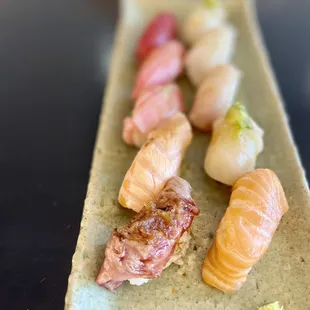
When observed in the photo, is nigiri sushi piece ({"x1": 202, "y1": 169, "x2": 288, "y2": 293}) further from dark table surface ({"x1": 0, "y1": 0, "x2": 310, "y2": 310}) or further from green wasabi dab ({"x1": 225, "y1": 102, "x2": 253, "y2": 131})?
dark table surface ({"x1": 0, "y1": 0, "x2": 310, "y2": 310})

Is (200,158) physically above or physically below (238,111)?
below

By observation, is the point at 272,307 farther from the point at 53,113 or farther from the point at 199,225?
the point at 53,113

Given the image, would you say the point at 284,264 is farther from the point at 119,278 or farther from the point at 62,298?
the point at 62,298

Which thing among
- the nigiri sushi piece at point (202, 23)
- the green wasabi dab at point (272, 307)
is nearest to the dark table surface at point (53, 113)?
the nigiri sushi piece at point (202, 23)

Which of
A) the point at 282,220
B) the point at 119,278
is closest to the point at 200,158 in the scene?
the point at 282,220

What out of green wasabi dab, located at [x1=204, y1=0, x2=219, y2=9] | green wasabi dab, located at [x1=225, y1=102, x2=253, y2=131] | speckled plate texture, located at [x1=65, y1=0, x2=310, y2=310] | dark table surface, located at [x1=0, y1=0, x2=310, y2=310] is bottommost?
dark table surface, located at [x1=0, y1=0, x2=310, y2=310]

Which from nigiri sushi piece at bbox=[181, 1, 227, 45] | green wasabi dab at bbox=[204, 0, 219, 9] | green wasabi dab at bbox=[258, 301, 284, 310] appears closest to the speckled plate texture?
green wasabi dab at bbox=[258, 301, 284, 310]
